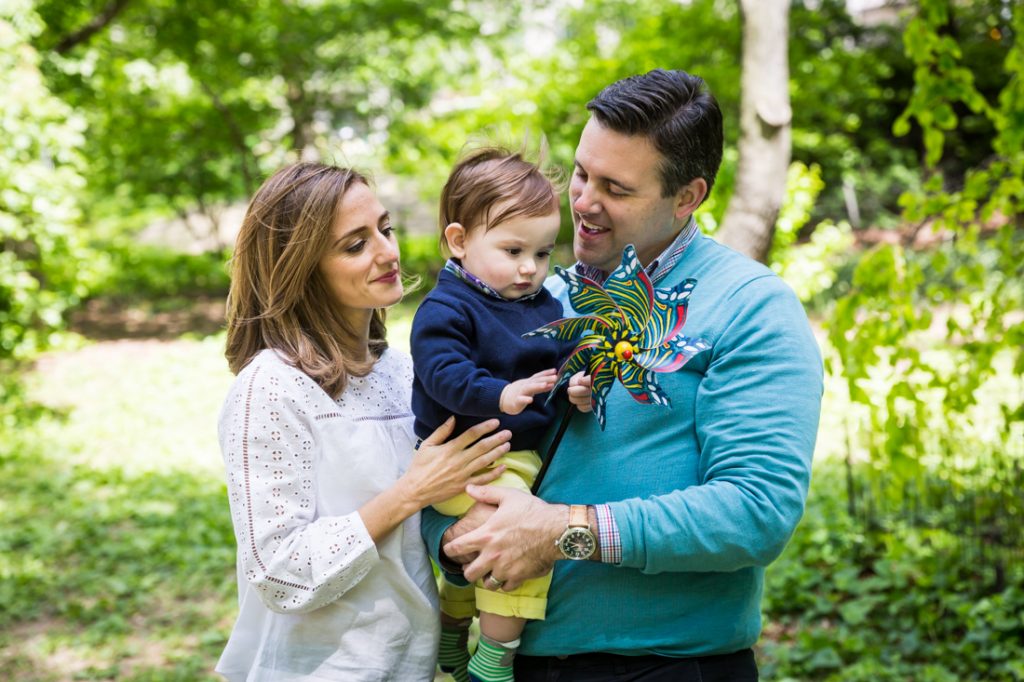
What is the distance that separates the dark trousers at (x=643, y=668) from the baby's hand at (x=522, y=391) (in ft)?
1.81

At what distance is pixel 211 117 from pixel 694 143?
42.6 ft

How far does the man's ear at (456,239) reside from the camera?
2229 millimetres

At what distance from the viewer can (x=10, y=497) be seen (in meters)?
7.21

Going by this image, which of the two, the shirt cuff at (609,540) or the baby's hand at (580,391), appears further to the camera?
the baby's hand at (580,391)

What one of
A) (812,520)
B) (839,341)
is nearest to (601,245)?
(839,341)

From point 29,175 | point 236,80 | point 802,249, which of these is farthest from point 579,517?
point 236,80

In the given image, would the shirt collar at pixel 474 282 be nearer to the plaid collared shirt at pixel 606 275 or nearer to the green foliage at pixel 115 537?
the plaid collared shirt at pixel 606 275

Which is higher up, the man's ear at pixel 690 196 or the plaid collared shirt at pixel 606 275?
the man's ear at pixel 690 196

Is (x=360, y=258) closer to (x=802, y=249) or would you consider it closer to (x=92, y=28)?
(x=802, y=249)

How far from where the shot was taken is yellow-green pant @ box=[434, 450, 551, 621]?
1986 mm

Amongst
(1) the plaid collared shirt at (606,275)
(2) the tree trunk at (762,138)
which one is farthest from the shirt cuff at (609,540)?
(2) the tree trunk at (762,138)

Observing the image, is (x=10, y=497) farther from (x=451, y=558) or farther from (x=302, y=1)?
(x=302, y=1)

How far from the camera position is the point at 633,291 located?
6.22 feet

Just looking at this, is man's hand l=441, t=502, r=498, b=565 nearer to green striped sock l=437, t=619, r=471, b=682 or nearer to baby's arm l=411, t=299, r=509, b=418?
baby's arm l=411, t=299, r=509, b=418
